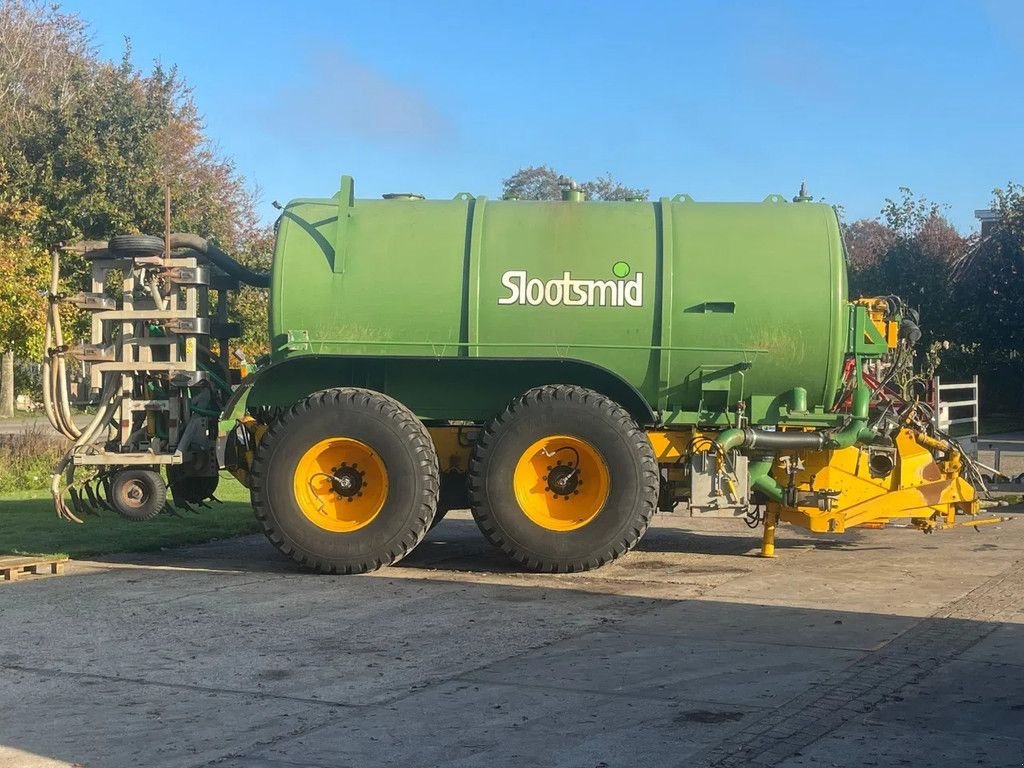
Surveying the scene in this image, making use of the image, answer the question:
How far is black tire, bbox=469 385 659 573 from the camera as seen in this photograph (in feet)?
32.4

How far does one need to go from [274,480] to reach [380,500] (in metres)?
0.88

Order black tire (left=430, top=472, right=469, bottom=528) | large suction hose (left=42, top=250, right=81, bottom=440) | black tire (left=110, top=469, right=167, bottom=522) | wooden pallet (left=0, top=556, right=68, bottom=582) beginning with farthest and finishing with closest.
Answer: large suction hose (left=42, top=250, right=81, bottom=440) → black tire (left=430, top=472, right=469, bottom=528) → black tire (left=110, top=469, right=167, bottom=522) → wooden pallet (left=0, top=556, right=68, bottom=582)

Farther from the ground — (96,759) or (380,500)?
(380,500)

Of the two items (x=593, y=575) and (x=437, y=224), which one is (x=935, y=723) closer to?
(x=593, y=575)

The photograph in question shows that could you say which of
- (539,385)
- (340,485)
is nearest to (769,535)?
(539,385)

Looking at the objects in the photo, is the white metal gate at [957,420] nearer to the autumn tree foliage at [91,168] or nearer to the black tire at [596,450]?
the black tire at [596,450]

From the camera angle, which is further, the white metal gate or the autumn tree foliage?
the autumn tree foliage

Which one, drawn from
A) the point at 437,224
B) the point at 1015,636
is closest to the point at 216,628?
the point at 437,224

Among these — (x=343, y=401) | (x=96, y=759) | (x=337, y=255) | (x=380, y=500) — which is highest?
(x=337, y=255)

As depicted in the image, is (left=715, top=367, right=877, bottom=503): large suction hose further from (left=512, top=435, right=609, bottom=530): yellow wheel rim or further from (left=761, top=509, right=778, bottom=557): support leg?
(left=512, top=435, right=609, bottom=530): yellow wheel rim

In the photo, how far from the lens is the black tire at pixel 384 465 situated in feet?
32.6

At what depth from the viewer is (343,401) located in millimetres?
10039

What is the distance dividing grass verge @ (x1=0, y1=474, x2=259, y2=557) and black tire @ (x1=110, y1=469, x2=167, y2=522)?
63cm

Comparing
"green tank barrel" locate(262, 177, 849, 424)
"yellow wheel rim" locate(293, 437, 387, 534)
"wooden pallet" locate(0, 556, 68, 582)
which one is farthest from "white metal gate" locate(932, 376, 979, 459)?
"wooden pallet" locate(0, 556, 68, 582)
